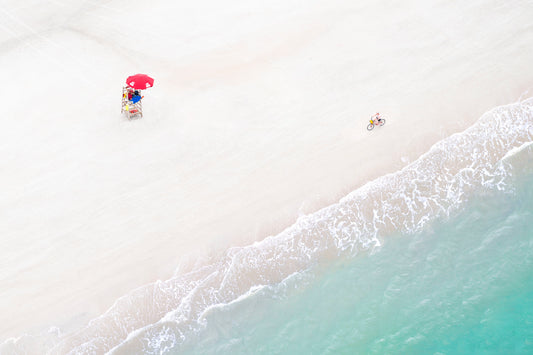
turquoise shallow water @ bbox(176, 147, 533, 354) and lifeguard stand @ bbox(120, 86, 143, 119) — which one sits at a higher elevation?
lifeguard stand @ bbox(120, 86, 143, 119)

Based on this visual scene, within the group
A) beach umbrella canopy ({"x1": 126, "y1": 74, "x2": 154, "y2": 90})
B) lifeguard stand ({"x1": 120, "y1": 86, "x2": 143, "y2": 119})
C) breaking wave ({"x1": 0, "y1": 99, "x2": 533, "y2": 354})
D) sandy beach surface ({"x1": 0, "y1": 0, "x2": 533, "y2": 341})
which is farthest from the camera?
lifeguard stand ({"x1": 120, "y1": 86, "x2": 143, "y2": 119})

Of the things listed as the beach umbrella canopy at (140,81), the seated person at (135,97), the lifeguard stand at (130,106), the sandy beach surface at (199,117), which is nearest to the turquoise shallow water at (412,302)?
the sandy beach surface at (199,117)

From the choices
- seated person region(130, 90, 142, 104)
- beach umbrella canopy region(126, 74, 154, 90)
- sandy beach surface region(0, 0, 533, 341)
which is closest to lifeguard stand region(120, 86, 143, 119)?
seated person region(130, 90, 142, 104)

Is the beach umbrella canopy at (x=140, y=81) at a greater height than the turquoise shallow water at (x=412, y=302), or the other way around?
the beach umbrella canopy at (x=140, y=81)

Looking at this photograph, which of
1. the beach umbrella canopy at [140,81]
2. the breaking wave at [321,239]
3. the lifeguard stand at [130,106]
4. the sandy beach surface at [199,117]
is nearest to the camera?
the breaking wave at [321,239]

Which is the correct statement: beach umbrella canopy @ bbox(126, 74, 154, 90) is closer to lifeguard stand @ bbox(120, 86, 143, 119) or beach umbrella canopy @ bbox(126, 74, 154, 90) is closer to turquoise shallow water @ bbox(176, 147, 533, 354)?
lifeguard stand @ bbox(120, 86, 143, 119)

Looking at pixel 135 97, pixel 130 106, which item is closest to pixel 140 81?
pixel 135 97

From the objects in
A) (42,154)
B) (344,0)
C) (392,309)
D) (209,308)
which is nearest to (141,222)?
(209,308)

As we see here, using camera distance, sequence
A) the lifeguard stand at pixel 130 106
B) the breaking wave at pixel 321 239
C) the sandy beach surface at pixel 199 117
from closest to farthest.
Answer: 1. the breaking wave at pixel 321 239
2. the sandy beach surface at pixel 199 117
3. the lifeguard stand at pixel 130 106

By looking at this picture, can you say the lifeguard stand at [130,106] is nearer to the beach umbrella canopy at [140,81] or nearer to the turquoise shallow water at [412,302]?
the beach umbrella canopy at [140,81]
